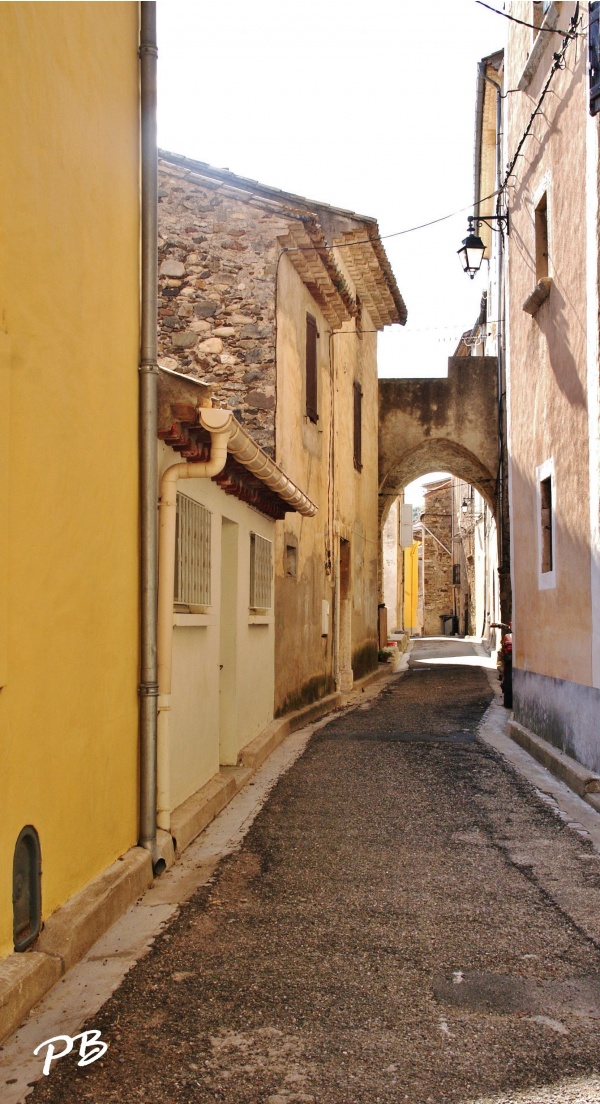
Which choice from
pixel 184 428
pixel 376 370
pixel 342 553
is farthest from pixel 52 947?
pixel 376 370

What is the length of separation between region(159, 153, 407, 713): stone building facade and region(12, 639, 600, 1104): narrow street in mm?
4864

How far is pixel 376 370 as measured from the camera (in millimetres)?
20859

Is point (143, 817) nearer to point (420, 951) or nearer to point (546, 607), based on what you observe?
point (420, 951)

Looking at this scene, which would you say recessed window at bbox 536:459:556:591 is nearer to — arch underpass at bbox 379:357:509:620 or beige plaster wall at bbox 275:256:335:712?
beige plaster wall at bbox 275:256:335:712

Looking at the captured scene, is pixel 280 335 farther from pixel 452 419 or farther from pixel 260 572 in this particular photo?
pixel 452 419

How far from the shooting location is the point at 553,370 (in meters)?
9.50

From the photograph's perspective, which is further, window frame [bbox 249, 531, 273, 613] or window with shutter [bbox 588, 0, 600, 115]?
window frame [bbox 249, 531, 273, 613]

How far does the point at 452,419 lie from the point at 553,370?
1190cm

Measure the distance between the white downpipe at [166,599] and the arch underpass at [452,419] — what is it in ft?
50.4

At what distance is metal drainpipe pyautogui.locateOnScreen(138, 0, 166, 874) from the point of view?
566 centimetres

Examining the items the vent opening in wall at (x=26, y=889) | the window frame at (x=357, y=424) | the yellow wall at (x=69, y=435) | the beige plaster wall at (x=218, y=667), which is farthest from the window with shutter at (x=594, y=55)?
the window frame at (x=357, y=424)

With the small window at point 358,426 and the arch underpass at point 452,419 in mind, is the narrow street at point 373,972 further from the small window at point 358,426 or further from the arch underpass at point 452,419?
the arch underpass at point 452,419

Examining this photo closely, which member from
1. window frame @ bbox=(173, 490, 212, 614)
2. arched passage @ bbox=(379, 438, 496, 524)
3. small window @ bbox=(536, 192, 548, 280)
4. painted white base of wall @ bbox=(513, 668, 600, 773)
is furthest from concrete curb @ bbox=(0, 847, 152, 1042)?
arched passage @ bbox=(379, 438, 496, 524)
